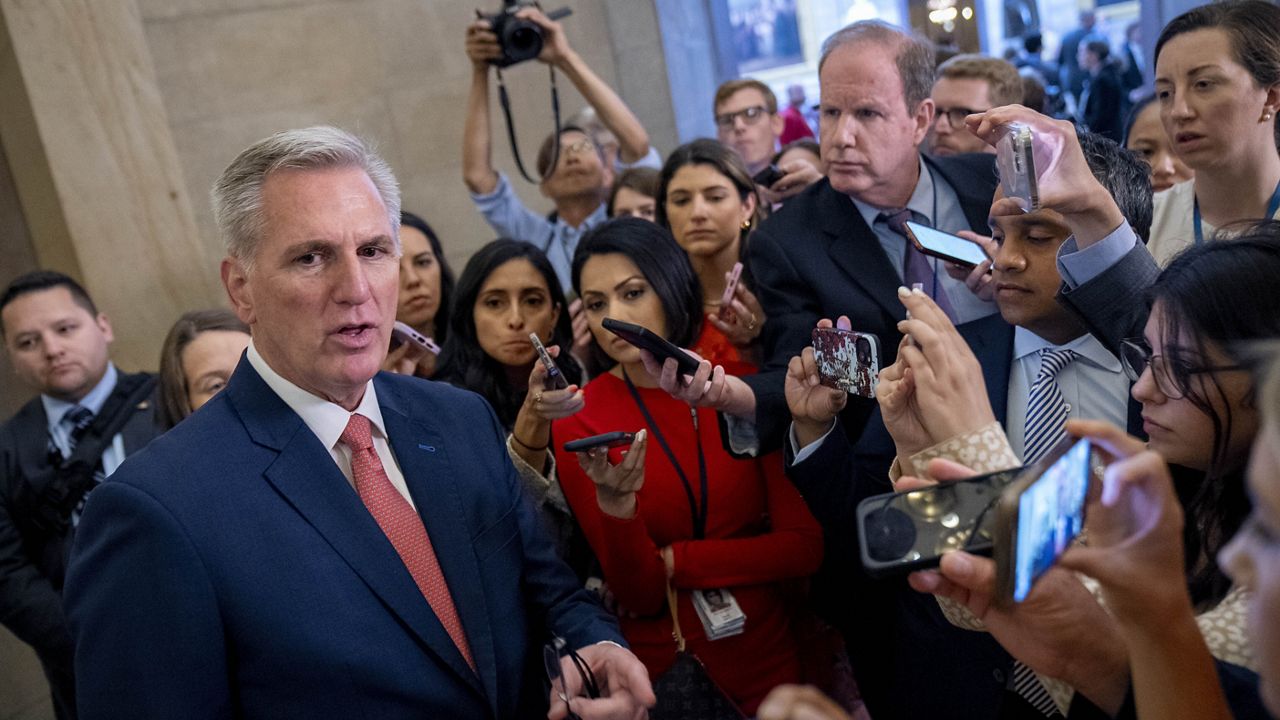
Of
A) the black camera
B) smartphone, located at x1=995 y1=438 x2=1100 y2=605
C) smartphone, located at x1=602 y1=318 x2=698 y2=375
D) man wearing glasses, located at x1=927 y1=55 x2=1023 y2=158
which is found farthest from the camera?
the black camera

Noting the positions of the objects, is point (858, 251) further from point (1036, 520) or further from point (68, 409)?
point (68, 409)

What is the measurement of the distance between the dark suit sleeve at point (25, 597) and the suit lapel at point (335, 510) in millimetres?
2335

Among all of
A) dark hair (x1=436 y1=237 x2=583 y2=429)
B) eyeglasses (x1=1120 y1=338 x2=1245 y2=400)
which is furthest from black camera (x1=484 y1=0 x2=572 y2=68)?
eyeglasses (x1=1120 y1=338 x2=1245 y2=400)

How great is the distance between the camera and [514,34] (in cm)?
414

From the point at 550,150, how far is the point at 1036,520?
3879 millimetres

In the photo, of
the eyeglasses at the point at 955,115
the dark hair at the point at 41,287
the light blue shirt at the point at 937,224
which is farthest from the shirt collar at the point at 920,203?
the dark hair at the point at 41,287

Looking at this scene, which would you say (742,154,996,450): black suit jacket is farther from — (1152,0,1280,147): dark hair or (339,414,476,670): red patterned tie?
(339,414,476,670): red patterned tie

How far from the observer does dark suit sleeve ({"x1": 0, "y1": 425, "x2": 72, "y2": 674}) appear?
3.62 meters

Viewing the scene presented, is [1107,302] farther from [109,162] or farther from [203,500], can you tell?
[109,162]

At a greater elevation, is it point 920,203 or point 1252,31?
point 1252,31

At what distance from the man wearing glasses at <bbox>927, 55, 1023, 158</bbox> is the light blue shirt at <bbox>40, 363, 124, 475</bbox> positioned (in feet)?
10.8

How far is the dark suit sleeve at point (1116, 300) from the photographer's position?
6.69 ft

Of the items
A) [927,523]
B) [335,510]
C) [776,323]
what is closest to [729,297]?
[776,323]

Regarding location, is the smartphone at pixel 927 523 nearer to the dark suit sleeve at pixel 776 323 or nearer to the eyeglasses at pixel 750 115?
the dark suit sleeve at pixel 776 323
